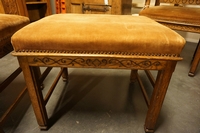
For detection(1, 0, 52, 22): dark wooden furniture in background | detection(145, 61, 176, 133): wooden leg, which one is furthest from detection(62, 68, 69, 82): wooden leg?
detection(1, 0, 52, 22): dark wooden furniture in background

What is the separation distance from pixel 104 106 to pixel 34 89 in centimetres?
41

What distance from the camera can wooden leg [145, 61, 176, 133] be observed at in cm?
48

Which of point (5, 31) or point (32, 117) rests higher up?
point (5, 31)

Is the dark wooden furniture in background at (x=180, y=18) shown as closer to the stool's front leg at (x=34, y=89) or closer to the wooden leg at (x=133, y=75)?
the wooden leg at (x=133, y=75)

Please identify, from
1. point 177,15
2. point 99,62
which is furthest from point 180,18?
point 99,62

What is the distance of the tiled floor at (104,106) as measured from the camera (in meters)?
0.68

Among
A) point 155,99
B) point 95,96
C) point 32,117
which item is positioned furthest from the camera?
point 95,96

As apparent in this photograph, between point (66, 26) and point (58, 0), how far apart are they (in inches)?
70.9

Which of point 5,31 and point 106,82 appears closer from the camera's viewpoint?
point 5,31

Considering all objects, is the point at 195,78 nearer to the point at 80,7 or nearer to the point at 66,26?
the point at 66,26

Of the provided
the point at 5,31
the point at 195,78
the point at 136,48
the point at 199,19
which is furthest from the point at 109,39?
the point at 195,78

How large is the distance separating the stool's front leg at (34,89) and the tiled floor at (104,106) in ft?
0.27

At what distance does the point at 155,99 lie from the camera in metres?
0.55

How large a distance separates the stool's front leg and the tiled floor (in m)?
0.08
